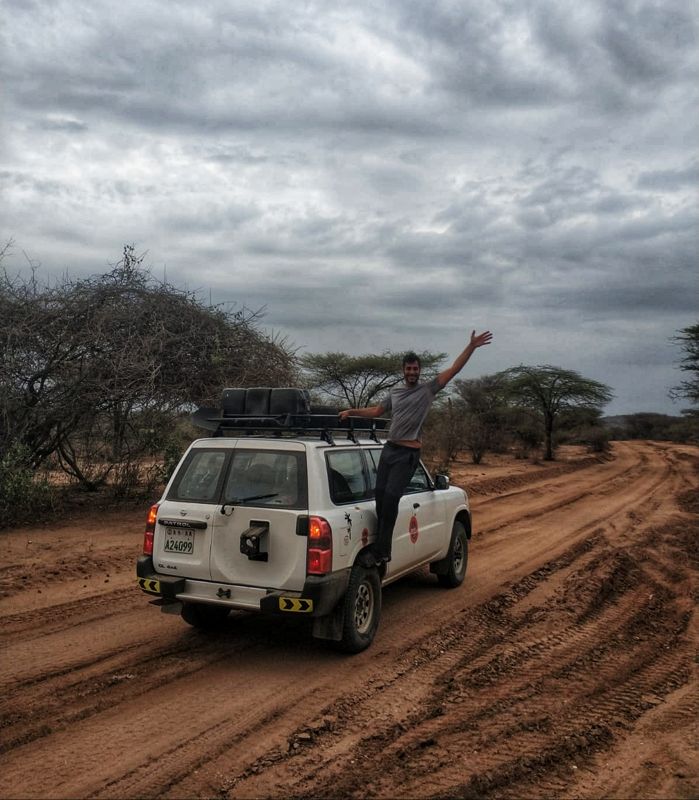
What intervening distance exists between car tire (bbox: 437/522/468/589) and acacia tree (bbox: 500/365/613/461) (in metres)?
27.0

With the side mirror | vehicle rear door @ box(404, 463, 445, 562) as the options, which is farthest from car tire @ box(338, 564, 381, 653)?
the side mirror

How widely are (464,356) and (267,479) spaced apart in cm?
195

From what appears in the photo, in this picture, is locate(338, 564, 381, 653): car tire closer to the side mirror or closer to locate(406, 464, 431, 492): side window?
locate(406, 464, 431, 492): side window

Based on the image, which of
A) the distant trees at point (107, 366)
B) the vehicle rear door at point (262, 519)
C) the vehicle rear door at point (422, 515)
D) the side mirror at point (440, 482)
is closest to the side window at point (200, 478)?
the vehicle rear door at point (262, 519)

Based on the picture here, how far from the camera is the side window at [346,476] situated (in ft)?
18.2

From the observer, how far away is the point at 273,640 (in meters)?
5.88

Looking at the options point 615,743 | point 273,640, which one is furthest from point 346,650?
point 615,743

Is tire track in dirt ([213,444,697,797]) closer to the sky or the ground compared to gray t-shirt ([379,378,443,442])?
closer to the ground

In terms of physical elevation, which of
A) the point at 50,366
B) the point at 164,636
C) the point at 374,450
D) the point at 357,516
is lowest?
the point at 164,636

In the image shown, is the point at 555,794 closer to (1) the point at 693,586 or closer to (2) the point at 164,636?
(2) the point at 164,636

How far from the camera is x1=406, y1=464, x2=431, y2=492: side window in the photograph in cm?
699

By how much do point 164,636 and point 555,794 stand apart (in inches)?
141

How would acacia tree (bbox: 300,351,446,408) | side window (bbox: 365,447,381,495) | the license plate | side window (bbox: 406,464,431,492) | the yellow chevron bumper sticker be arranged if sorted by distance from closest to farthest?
the yellow chevron bumper sticker → the license plate → side window (bbox: 365,447,381,495) → side window (bbox: 406,464,431,492) → acacia tree (bbox: 300,351,446,408)

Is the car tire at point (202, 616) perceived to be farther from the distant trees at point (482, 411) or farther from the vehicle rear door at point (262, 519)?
the distant trees at point (482, 411)
